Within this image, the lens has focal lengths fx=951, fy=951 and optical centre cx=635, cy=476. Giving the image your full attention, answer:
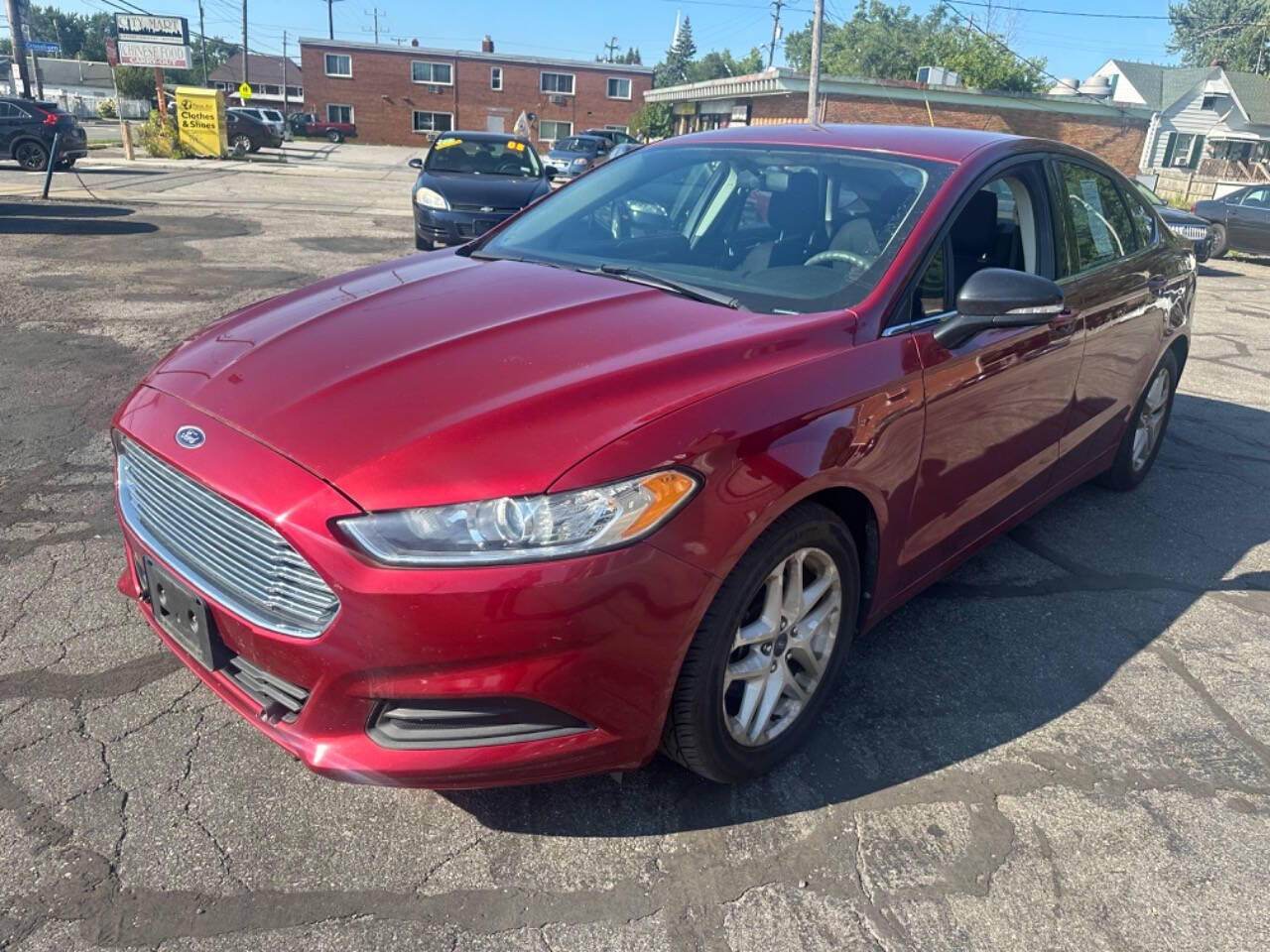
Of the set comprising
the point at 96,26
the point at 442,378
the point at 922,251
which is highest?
the point at 96,26

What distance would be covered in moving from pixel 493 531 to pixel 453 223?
955cm

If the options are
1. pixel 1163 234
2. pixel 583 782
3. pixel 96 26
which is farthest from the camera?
pixel 96 26

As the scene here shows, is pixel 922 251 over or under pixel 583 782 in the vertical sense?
over

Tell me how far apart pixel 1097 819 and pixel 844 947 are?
943 millimetres

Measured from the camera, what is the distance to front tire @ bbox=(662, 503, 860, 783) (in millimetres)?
2299

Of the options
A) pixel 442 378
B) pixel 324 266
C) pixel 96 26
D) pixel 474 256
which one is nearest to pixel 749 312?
pixel 442 378

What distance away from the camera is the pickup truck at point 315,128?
57688 mm

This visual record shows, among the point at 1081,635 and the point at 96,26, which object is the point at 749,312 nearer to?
the point at 1081,635

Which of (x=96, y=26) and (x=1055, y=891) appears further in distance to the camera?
Answer: (x=96, y=26)

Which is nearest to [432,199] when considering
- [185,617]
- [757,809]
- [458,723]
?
[185,617]

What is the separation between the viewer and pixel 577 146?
3756 cm

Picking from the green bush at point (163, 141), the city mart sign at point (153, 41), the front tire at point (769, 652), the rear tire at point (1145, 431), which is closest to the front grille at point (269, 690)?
the front tire at point (769, 652)

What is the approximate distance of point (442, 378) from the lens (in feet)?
7.75

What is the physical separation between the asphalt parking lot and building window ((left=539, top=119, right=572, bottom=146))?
6369 cm
